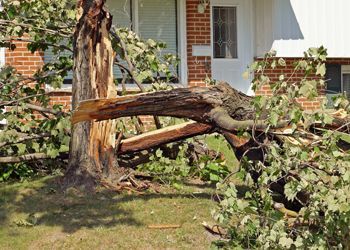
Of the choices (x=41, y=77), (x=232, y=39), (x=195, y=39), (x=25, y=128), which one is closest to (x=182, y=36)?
(x=195, y=39)

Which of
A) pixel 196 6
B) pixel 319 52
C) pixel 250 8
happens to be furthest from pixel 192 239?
pixel 250 8

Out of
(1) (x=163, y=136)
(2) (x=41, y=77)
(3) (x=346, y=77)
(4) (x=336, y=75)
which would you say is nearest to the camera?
(1) (x=163, y=136)

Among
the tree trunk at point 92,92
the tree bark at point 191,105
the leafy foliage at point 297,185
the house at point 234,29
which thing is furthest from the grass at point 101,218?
the house at point 234,29

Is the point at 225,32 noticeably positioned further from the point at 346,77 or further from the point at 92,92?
the point at 92,92

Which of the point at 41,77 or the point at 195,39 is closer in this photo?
the point at 41,77

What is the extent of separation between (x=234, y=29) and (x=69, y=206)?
29.9 ft

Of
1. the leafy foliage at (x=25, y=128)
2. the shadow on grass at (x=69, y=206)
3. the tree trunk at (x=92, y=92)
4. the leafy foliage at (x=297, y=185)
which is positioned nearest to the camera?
the leafy foliage at (x=297, y=185)

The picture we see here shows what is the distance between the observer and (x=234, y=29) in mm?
15078

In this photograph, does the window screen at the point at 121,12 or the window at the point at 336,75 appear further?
the window at the point at 336,75

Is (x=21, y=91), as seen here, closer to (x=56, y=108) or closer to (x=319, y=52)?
(x=56, y=108)

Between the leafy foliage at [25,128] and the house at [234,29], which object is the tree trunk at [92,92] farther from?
the house at [234,29]

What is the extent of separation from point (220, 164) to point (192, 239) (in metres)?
2.27

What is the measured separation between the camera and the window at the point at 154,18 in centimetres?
1411

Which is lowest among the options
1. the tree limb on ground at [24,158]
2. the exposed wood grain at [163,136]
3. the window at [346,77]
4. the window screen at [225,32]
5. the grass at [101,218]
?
the grass at [101,218]
